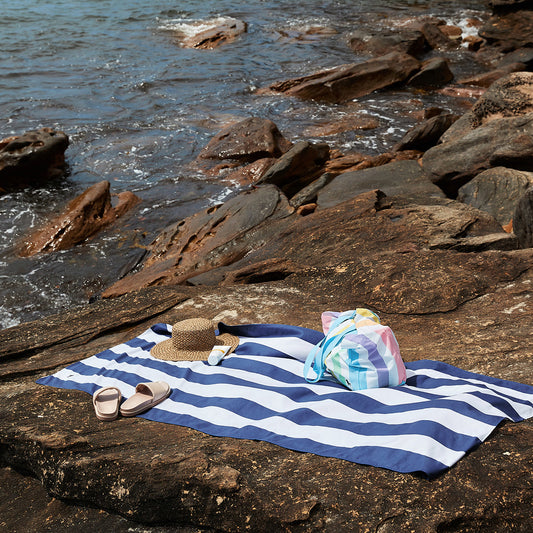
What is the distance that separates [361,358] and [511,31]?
18556 millimetres

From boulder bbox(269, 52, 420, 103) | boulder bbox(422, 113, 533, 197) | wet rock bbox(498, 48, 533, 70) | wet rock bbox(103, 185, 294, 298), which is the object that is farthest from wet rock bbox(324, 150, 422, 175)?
wet rock bbox(498, 48, 533, 70)

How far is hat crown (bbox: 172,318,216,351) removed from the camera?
3.77 m

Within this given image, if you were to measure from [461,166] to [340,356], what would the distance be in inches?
229

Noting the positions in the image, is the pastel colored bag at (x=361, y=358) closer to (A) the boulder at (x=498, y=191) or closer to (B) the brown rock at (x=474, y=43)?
(A) the boulder at (x=498, y=191)

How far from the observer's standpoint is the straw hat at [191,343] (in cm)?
377

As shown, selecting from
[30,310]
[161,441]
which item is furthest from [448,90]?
[161,441]

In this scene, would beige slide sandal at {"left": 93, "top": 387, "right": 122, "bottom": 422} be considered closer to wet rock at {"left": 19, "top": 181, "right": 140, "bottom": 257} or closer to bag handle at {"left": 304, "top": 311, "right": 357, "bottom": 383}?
bag handle at {"left": 304, "top": 311, "right": 357, "bottom": 383}

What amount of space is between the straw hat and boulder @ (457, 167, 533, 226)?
4301 mm

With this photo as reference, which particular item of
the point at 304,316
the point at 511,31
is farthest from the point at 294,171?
the point at 511,31

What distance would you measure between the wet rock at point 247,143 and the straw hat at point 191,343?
7.56 meters

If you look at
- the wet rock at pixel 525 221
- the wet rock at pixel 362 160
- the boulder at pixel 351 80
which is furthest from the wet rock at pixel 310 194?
the boulder at pixel 351 80

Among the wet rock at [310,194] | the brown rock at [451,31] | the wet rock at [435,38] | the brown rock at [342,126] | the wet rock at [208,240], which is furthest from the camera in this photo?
the brown rock at [451,31]

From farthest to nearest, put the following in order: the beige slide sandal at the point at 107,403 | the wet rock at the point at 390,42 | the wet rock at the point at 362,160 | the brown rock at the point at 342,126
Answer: the wet rock at the point at 390,42 < the brown rock at the point at 342,126 < the wet rock at the point at 362,160 < the beige slide sandal at the point at 107,403

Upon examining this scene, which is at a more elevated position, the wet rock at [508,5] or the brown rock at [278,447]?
the wet rock at [508,5]
